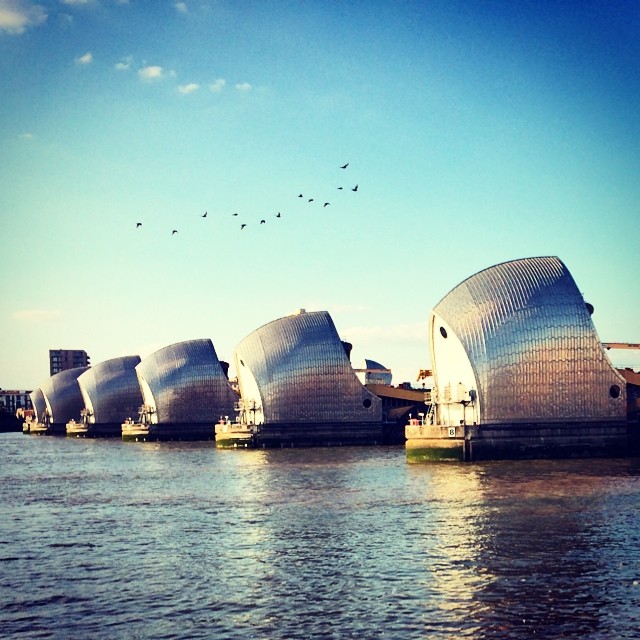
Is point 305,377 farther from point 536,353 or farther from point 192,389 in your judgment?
point 536,353

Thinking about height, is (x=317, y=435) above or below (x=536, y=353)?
below

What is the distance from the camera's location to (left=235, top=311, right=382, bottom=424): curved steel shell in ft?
328

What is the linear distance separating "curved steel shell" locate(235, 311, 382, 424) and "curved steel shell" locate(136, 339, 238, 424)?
21647 mm

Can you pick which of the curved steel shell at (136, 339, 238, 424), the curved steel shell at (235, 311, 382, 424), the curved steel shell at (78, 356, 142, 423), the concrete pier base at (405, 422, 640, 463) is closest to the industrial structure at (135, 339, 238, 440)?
the curved steel shell at (136, 339, 238, 424)

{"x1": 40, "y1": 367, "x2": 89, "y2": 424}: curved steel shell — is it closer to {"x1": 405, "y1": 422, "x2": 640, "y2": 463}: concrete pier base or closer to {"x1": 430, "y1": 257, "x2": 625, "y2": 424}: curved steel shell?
{"x1": 430, "y1": 257, "x2": 625, "y2": 424}: curved steel shell

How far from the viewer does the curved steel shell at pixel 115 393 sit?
499ft

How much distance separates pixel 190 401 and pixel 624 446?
219ft

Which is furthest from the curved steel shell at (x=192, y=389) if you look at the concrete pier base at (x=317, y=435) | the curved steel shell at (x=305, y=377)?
the concrete pier base at (x=317, y=435)

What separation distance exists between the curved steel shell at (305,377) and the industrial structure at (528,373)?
87.0ft

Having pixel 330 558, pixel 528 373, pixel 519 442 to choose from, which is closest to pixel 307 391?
pixel 528 373

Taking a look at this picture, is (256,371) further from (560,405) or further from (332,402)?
(560,405)

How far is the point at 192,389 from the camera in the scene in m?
127

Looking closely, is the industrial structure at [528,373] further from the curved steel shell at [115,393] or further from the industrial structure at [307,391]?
the curved steel shell at [115,393]

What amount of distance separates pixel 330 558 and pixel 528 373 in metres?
42.1
